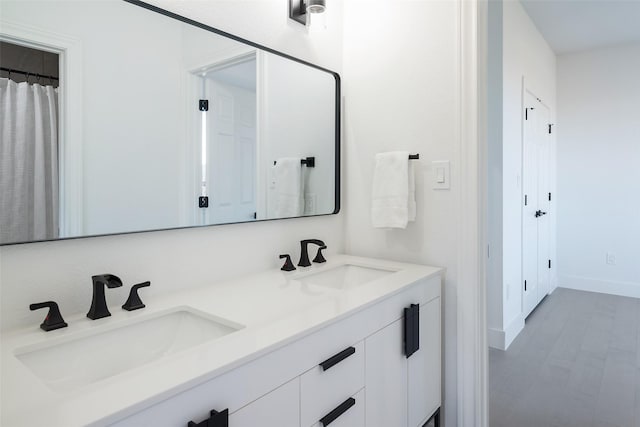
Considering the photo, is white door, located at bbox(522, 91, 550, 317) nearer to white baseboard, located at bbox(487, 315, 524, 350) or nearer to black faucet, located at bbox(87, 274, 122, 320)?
white baseboard, located at bbox(487, 315, 524, 350)

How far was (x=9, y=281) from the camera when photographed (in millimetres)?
952

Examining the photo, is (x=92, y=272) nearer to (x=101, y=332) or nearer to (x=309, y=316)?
(x=101, y=332)

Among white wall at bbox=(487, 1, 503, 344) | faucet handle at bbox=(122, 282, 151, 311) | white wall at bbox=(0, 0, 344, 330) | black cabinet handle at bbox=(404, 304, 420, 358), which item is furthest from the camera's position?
white wall at bbox=(487, 1, 503, 344)

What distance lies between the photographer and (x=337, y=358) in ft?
3.44

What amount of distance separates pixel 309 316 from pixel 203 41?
3.19 ft

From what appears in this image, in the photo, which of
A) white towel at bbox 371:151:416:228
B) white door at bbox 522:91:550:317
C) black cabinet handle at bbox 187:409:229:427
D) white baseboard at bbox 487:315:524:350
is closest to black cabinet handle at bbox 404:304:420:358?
white towel at bbox 371:151:416:228

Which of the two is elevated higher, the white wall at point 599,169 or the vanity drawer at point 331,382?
the white wall at point 599,169

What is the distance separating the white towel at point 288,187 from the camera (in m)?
1.67

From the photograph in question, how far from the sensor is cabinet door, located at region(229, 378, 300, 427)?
0.81 m

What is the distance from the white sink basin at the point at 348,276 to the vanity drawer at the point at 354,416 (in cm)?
54

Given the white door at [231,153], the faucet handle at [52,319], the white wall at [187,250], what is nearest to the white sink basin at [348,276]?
the white wall at [187,250]

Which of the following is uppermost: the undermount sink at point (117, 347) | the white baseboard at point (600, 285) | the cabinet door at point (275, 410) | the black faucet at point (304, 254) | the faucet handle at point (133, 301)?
the black faucet at point (304, 254)

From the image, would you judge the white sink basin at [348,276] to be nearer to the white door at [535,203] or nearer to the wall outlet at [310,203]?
the wall outlet at [310,203]

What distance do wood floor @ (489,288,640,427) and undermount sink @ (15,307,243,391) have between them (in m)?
1.55
